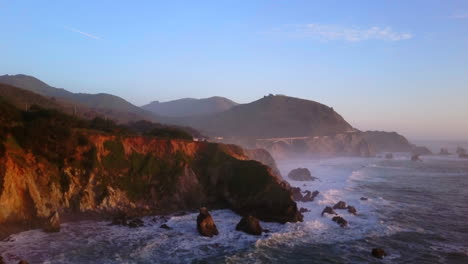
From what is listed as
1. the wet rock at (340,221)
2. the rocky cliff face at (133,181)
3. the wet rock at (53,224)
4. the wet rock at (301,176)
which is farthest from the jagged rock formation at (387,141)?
the wet rock at (53,224)

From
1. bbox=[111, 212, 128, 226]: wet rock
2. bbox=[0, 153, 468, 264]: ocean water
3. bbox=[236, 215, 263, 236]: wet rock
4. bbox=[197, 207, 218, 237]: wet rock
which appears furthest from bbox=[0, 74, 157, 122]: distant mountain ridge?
bbox=[236, 215, 263, 236]: wet rock

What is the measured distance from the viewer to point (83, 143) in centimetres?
3119

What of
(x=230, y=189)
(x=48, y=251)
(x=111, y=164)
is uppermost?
(x=111, y=164)

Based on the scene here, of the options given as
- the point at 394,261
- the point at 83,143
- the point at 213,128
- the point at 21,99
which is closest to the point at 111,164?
the point at 83,143

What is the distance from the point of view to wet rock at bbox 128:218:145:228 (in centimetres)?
2698

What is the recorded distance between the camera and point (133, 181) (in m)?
32.5

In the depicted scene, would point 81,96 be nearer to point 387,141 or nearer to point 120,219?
point 387,141

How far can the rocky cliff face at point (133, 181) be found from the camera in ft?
84.2

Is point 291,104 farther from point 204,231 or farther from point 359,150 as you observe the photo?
point 204,231

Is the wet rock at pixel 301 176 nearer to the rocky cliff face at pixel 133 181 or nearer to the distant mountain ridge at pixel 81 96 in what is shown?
the rocky cliff face at pixel 133 181

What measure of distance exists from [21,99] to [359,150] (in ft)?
Result: 334

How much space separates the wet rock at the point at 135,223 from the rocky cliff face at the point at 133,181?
8.07ft

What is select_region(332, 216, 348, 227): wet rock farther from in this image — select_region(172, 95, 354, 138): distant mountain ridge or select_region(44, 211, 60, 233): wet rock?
select_region(172, 95, 354, 138): distant mountain ridge

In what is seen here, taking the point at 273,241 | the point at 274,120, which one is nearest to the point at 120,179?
the point at 273,241
